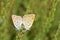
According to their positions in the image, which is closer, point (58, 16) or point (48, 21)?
point (48, 21)

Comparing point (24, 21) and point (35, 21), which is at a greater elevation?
point (24, 21)

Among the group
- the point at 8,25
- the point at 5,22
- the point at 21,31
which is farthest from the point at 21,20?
the point at 8,25

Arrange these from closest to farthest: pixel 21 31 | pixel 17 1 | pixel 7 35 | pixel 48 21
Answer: pixel 21 31, pixel 48 21, pixel 7 35, pixel 17 1

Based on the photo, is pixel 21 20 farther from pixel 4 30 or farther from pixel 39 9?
pixel 39 9

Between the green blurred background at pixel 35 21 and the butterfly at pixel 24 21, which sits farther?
the green blurred background at pixel 35 21

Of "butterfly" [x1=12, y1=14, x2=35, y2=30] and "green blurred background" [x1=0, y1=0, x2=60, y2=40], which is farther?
"green blurred background" [x1=0, y1=0, x2=60, y2=40]

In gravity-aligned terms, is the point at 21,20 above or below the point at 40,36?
above

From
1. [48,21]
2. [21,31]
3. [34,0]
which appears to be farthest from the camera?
[34,0]

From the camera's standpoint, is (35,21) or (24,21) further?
(35,21)
